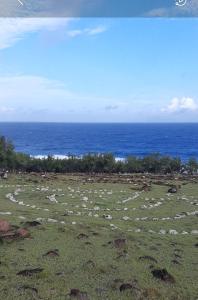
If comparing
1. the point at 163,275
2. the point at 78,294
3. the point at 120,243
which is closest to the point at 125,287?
the point at 78,294

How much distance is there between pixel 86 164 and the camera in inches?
1906

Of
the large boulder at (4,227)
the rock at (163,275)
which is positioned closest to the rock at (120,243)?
the rock at (163,275)

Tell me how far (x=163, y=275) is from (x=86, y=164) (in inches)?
1401

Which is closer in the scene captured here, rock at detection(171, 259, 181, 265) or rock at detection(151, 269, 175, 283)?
rock at detection(151, 269, 175, 283)

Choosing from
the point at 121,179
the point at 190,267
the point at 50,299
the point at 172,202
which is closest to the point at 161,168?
the point at 121,179

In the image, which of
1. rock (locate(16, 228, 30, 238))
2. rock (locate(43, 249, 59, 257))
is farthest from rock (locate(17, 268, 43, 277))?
rock (locate(16, 228, 30, 238))

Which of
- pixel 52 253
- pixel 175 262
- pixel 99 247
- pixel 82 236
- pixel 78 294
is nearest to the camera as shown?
pixel 78 294

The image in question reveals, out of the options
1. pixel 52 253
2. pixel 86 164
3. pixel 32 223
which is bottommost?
pixel 86 164

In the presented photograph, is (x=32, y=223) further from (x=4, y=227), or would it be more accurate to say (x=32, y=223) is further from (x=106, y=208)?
(x=106, y=208)

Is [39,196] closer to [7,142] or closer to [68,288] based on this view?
[68,288]

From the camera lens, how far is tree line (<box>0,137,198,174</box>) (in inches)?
1889

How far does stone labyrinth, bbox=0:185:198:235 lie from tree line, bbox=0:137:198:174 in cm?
1579

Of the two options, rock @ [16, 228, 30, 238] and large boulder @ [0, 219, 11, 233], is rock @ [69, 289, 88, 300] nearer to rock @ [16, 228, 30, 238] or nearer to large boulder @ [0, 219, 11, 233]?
rock @ [16, 228, 30, 238]

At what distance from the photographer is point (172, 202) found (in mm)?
26734
